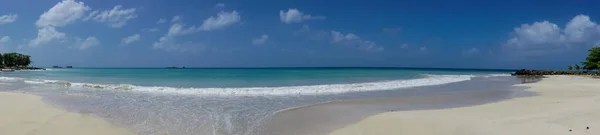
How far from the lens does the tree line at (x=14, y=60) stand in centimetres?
9469

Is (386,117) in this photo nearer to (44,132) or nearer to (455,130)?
(455,130)

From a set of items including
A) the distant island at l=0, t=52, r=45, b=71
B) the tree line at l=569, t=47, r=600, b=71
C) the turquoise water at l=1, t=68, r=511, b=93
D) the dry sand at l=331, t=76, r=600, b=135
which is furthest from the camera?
the distant island at l=0, t=52, r=45, b=71

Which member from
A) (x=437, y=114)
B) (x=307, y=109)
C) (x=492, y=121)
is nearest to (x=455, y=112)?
(x=437, y=114)

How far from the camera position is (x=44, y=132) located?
6543 millimetres

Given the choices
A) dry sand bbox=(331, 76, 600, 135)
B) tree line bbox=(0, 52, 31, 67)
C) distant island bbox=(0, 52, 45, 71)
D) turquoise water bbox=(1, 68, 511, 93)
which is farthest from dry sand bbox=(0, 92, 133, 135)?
tree line bbox=(0, 52, 31, 67)

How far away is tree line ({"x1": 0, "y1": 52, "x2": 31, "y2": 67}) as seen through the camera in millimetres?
94688

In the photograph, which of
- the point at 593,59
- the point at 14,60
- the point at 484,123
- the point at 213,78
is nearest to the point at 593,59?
the point at 593,59

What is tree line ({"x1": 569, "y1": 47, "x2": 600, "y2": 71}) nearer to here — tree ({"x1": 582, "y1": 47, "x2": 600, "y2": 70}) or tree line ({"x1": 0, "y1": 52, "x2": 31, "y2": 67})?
tree ({"x1": 582, "y1": 47, "x2": 600, "y2": 70})

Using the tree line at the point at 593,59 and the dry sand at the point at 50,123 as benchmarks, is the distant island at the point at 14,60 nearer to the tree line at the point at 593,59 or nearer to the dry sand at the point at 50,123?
the dry sand at the point at 50,123

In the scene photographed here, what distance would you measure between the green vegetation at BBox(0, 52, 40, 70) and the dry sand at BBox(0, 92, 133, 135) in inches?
4281

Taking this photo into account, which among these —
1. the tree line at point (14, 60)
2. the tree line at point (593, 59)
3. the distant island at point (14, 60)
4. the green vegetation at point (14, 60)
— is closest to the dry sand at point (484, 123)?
the tree line at point (593, 59)

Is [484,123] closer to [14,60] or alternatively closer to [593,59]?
[593,59]

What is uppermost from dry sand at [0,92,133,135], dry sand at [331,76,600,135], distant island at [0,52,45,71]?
distant island at [0,52,45,71]

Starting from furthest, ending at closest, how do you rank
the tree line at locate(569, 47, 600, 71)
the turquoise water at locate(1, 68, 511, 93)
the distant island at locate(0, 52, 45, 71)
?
the distant island at locate(0, 52, 45, 71), the tree line at locate(569, 47, 600, 71), the turquoise water at locate(1, 68, 511, 93)
